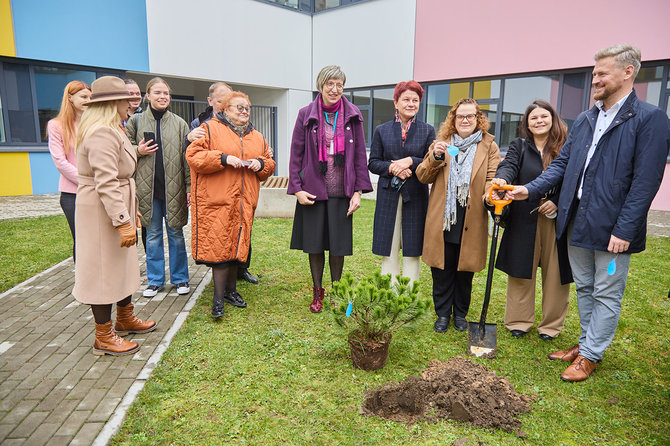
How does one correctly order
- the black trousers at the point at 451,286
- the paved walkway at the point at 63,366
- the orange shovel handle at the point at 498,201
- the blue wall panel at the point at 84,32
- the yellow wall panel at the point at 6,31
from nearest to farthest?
1. the paved walkway at the point at 63,366
2. the orange shovel handle at the point at 498,201
3. the black trousers at the point at 451,286
4. the yellow wall panel at the point at 6,31
5. the blue wall panel at the point at 84,32

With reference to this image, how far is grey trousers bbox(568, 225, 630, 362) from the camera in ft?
10.6

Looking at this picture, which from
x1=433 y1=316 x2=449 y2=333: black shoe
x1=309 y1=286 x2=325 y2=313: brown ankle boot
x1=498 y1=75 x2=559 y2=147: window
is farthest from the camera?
x1=498 y1=75 x2=559 y2=147: window

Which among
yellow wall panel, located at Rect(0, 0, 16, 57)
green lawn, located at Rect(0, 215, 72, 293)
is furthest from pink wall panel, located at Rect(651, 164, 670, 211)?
yellow wall panel, located at Rect(0, 0, 16, 57)

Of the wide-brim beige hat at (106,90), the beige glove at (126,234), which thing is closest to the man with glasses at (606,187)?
the beige glove at (126,234)

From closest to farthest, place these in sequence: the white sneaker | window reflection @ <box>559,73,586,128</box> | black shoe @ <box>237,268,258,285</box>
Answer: the white sneaker → black shoe @ <box>237,268,258,285</box> → window reflection @ <box>559,73,586,128</box>

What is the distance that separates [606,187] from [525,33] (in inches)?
408

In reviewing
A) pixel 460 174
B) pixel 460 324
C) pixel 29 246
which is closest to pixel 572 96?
pixel 460 174

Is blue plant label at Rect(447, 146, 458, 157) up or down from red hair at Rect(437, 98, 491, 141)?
down

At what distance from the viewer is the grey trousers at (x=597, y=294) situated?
127 inches

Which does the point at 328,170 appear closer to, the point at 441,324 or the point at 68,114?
the point at 441,324

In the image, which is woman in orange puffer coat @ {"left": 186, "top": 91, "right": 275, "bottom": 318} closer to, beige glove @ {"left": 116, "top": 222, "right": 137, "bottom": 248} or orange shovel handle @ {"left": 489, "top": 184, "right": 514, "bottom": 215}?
beige glove @ {"left": 116, "top": 222, "right": 137, "bottom": 248}

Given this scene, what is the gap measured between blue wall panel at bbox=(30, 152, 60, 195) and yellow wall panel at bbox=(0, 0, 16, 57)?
2597 mm

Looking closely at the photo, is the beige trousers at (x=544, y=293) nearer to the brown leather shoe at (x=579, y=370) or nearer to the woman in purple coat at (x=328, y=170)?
the brown leather shoe at (x=579, y=370)

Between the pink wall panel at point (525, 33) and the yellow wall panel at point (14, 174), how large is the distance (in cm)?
1165
